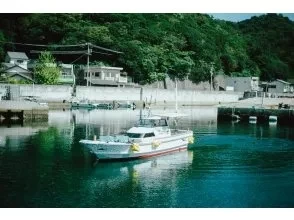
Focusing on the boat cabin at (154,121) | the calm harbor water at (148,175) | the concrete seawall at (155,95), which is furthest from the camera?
the concrete seawall at (155,95)

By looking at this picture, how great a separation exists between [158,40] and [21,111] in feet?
70.7

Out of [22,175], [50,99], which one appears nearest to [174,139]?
[22,175]

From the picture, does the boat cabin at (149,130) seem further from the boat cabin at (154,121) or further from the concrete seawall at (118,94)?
the concrete seawall at (118,94)

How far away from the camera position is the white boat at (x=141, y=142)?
14719 millimetres

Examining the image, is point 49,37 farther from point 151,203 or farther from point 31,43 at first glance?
point 151,203

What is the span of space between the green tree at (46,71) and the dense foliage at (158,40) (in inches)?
72.6

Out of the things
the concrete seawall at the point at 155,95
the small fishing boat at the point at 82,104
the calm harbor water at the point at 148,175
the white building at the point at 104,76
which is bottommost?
the calm harbor water at the point at 148,175

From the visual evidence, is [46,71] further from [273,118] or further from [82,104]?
[273,118]

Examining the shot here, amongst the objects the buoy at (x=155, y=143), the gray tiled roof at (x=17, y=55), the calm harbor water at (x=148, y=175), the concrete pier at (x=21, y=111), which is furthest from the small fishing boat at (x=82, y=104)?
the buoy at (x=155, y=143)

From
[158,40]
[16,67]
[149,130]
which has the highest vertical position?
[158,40]

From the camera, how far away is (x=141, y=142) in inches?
605

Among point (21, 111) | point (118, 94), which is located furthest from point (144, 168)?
point (118, 94)

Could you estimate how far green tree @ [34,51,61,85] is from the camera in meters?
38.9

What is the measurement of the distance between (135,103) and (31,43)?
11044 mm
